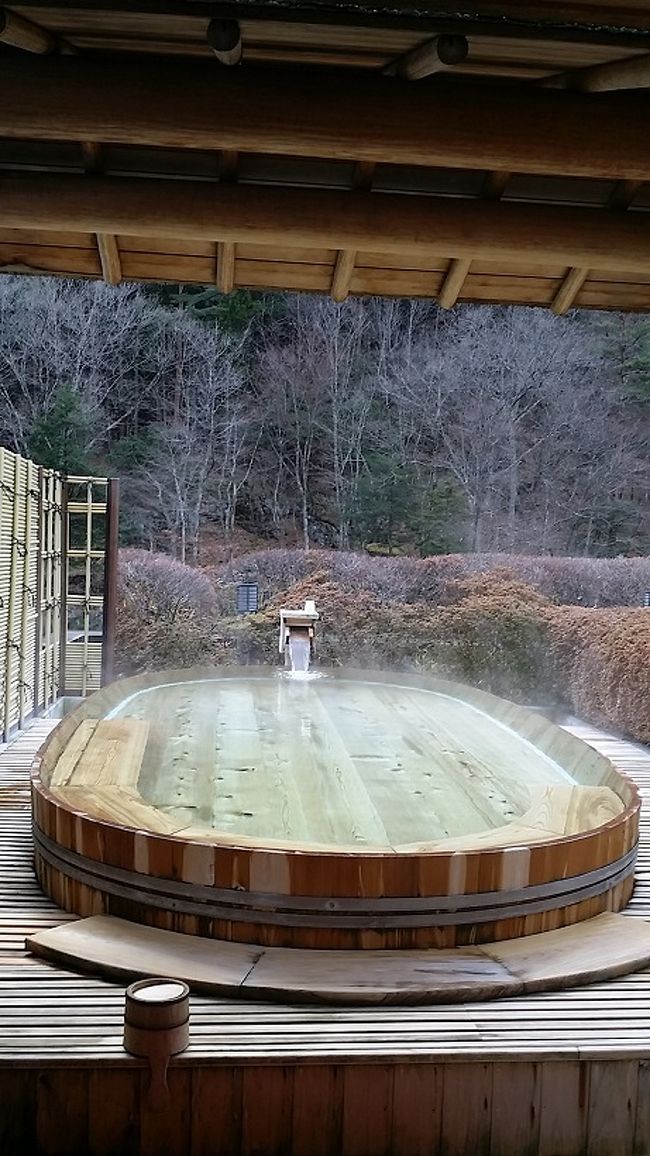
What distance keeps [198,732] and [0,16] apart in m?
3.71

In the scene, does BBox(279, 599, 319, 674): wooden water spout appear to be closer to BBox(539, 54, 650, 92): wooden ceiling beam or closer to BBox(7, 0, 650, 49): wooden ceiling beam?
BBox(539, 54, 650, 92): wooden ceiling beam

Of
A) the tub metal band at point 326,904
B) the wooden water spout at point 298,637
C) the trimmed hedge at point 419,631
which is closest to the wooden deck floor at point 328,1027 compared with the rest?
the tub metal band at point 326,904

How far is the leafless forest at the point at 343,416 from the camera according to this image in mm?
15203

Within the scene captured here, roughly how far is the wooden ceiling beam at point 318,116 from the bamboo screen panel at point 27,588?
3273 mm

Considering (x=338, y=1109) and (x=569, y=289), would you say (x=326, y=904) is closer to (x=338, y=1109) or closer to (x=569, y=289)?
(x=338, y=1109)

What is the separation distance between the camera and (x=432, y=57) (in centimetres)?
204

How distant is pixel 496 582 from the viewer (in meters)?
11.5

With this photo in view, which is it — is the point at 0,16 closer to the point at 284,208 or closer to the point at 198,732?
the point at 284,208

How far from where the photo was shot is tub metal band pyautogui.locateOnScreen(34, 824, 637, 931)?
2.63 m

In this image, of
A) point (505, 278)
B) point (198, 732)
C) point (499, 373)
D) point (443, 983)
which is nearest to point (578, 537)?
point (499, 373)

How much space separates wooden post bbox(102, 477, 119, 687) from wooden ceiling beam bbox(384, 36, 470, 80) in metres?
5.93

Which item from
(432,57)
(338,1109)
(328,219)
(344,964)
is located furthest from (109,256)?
(338,1109)

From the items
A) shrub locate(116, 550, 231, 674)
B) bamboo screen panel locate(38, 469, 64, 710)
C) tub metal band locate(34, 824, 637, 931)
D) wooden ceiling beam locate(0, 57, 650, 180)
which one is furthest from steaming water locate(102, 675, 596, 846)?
shrub locate(116, 550, 231, 674)

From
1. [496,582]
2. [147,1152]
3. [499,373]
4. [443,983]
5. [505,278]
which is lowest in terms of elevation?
[147,1152]
